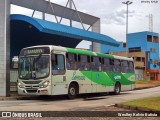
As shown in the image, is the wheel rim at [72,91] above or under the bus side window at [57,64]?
under

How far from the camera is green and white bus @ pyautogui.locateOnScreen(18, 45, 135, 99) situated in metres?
21.9

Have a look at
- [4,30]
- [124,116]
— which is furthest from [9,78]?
[124,116]

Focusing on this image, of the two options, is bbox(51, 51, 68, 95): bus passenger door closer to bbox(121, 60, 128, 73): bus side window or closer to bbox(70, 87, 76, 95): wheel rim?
bbox(70, 87, 76, 95): wheel rim

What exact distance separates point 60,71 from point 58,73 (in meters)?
0.22

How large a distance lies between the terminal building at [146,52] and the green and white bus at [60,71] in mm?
62211

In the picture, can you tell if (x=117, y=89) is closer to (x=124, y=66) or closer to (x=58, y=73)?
(x=124, y=66)

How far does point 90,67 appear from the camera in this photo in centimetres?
2562

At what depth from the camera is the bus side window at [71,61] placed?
23186mm

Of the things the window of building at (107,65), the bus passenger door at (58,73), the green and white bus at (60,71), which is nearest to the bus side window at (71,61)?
the green and white bus at (60,71)

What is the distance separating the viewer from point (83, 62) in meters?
24.9

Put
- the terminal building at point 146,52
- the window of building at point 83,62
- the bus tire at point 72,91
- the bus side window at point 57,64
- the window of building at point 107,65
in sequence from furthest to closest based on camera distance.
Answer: the terminal building at point 146,52 → the window of building at point 107,65 → the window of building at point 83,62 → the bus tire at point 72,91 → the bus side window at point 57,64

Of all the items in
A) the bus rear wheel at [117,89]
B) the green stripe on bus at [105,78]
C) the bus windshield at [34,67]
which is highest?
the bus windshield at [34,67]

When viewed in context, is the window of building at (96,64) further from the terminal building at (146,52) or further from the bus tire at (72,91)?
the terminal building at (146,52)

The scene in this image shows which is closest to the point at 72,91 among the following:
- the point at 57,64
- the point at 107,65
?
the point at 57,64
